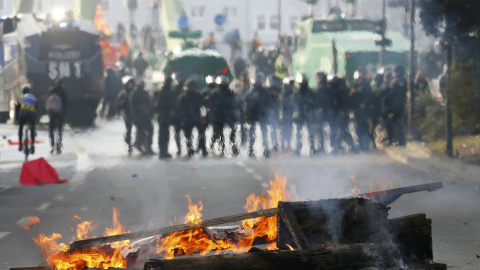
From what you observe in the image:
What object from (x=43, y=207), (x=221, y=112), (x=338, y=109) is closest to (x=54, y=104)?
(x=221, y=112)

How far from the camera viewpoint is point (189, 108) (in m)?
23.1

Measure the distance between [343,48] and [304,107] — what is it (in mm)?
14082

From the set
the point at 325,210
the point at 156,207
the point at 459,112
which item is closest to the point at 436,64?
the point at 459,112

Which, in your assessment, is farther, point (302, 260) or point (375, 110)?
point (375, 110)

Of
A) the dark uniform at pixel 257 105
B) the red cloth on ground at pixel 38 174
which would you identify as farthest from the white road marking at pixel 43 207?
the dark uniform at pixel 257 105

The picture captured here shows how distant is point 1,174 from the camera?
18703mm

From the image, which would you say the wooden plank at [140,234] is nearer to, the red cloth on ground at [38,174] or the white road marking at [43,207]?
the white road marking at [43,207]

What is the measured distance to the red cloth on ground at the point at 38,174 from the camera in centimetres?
1672

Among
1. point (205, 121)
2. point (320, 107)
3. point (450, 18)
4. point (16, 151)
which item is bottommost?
point (16, 151)

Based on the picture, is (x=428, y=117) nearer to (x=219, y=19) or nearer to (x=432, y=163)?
(x=432, y=163)

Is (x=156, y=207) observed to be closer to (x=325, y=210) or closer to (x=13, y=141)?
(x=325, y=210)

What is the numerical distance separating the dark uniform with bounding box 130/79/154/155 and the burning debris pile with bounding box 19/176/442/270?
50.1ft

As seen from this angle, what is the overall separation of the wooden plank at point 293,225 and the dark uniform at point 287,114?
15821 millimetres

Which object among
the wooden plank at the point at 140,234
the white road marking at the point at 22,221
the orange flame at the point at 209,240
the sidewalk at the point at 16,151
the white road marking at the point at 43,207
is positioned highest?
the wooden plank at the point at 140,234
